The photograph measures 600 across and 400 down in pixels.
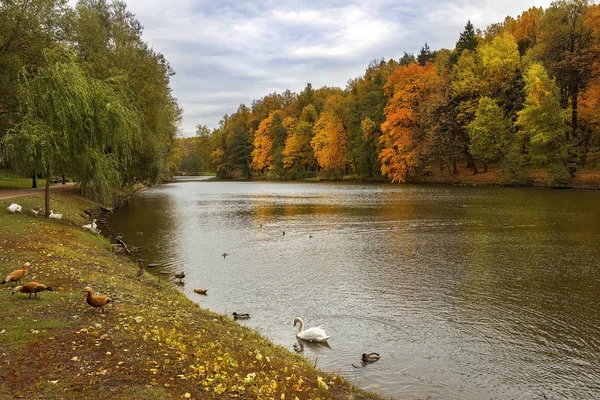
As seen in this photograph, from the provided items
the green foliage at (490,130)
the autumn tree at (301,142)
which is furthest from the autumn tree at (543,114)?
the autumn tree at (301,142)

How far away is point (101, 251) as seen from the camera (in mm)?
20188

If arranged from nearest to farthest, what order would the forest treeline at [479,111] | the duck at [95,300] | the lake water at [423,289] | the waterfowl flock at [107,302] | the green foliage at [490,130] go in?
the duck at [95,300] < the waterfowl flock at [107,302] < the lake water at [423,289] < the forest treeline at [479,111] < the green foliage at [490,130]

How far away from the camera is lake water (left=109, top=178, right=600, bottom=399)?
10.3m

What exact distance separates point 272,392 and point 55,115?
1992 cm

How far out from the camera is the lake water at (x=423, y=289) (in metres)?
10.3

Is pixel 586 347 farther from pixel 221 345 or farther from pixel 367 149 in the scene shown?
pixel 367 149

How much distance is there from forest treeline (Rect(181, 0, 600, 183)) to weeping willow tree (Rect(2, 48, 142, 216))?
52.2 metres

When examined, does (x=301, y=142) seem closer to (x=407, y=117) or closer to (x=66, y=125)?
(x=407, y=117)

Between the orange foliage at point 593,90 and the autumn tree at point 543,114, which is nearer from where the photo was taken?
the orange foliage at point 593,90

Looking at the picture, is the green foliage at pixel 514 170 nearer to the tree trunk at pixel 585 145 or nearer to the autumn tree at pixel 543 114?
the autumn tree at pixel 543 114

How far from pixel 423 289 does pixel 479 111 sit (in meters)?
53.8

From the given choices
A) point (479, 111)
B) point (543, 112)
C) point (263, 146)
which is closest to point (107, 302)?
point (543, 112)

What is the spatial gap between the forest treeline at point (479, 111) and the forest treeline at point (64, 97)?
4620 cm

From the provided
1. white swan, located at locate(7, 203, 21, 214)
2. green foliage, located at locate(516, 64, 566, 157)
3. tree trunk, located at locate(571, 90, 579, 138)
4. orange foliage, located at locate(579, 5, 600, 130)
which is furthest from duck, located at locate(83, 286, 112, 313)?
tree trunk, located at locate(571, 90, 579, 138)
